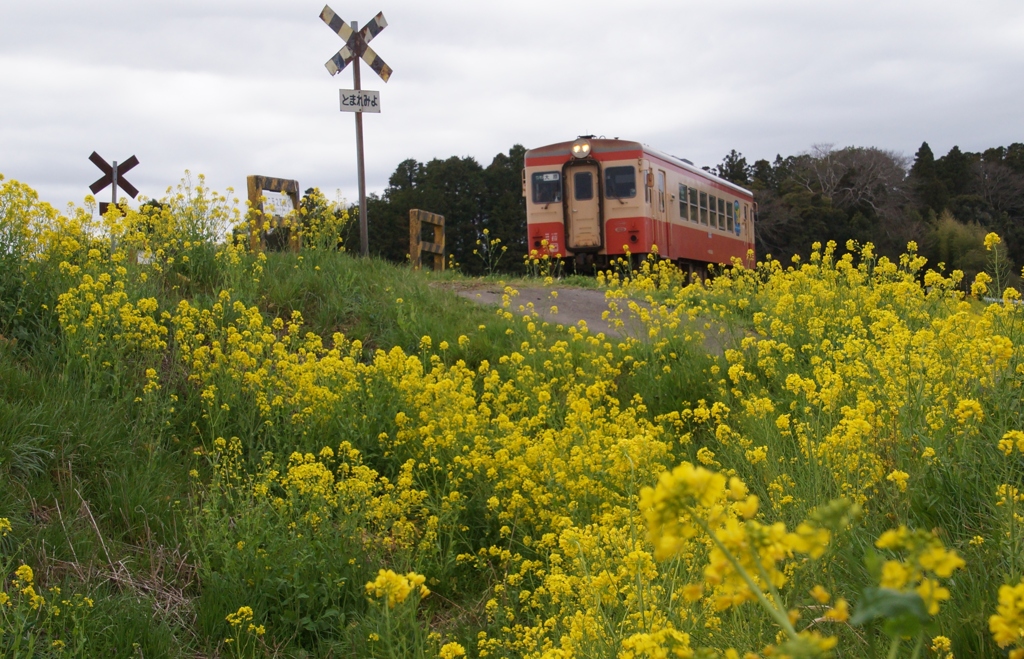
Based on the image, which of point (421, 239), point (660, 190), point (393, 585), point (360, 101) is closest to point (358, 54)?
point (360, 101)

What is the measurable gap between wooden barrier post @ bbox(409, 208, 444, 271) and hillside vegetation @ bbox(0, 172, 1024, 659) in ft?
14.7

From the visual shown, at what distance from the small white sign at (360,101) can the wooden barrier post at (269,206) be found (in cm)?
110

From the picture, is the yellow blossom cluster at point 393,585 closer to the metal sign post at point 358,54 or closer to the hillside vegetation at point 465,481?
the hillside vegetation at point 465,481

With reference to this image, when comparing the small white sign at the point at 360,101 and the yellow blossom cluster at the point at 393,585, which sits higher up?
the small white sign at the point at 360,101

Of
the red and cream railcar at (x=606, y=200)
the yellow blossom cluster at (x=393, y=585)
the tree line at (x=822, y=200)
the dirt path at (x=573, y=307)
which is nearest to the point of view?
the yellow blossom cluster at (x=393, y=585)

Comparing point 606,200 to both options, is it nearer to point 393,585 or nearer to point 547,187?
point 547,187

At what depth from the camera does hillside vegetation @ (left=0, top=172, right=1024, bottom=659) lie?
2.78 metres

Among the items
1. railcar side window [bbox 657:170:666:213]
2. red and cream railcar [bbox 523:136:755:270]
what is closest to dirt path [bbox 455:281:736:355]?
red and cream railcar [bbox 523:136:755:270]

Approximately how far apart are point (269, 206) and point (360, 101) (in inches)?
58.9

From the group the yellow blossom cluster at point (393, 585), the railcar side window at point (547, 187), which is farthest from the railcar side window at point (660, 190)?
the yellow blossom cluster at point (393, 585)

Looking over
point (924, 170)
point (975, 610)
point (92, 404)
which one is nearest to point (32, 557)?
point (92, 404)

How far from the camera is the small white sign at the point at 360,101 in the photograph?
10.2 metres

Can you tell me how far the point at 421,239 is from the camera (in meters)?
12.4

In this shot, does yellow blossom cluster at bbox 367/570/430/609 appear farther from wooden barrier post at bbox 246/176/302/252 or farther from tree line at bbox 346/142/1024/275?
tree line at bbox 346/142/1024/275
